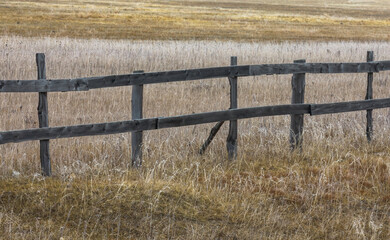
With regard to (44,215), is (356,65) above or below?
above

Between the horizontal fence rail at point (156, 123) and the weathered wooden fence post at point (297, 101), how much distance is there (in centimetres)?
19

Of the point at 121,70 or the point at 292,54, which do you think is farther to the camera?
the point at 292,54

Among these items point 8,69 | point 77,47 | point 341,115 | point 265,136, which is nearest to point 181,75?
point 265,136

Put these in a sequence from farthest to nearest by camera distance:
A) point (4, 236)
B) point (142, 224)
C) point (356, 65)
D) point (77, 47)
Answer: point (77, 47), point (356, 65), point (142, 224), point (4, 236)

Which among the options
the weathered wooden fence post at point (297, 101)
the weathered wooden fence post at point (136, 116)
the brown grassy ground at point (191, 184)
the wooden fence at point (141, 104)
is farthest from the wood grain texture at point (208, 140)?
the weathered wooden fence post at point (297, 101)

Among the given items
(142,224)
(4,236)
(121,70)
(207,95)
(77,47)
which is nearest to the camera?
(4,236)

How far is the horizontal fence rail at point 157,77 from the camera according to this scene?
7484 millimetres

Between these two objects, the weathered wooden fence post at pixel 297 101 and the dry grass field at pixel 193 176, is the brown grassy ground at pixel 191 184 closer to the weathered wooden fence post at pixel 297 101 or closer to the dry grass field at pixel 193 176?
the dry grass field at pixel 193 176

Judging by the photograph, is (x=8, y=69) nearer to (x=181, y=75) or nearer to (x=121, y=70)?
(x=121, y=70)

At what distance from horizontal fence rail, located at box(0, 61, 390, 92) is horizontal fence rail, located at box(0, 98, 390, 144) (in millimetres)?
508

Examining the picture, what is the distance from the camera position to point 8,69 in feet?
51.4

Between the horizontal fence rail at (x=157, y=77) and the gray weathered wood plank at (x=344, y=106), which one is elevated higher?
the horizontal fence rail at (x=157, y=77)

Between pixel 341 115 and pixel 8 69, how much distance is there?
8594 millimetres

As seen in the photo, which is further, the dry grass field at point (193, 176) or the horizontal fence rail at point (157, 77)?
the horizontal fence rail at point (157, 77)
